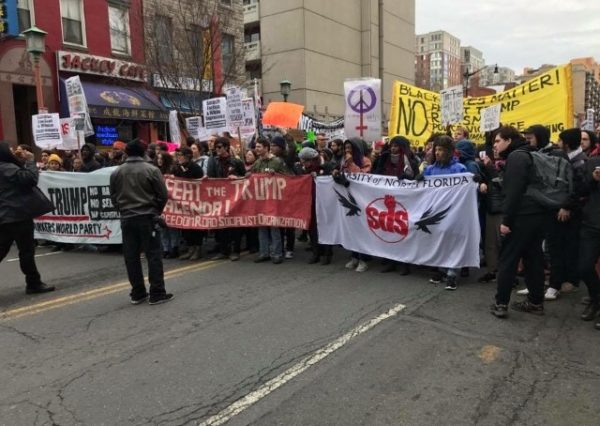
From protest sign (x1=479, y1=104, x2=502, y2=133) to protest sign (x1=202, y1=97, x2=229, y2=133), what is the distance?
5.12 metres

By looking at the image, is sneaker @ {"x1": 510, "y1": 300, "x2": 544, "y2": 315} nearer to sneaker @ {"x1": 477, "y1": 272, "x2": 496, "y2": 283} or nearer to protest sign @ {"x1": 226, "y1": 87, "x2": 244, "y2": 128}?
sneaker @ {"x1": 477, "y1": 272, "x2": 496, "y2": 283}

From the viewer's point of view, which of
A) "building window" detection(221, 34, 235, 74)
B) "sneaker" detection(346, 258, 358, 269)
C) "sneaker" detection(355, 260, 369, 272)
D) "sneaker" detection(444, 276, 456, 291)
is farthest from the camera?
"building window" detection(221, 34, 235, 74)

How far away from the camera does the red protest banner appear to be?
26.5 feet

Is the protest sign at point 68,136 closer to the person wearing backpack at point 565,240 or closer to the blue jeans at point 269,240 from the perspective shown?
the blue jeans at point 269,240

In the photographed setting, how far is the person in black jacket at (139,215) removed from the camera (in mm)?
5930

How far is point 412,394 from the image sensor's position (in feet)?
11.8

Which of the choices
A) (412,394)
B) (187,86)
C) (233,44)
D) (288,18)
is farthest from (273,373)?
(288,18)

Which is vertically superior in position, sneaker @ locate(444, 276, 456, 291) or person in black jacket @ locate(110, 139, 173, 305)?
person in black jacket @ locate(110, 139, 173, 305)

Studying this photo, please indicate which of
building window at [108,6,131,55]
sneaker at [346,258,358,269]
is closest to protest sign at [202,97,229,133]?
sneaker at [346,258,358,269]

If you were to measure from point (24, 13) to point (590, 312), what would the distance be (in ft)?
61.5

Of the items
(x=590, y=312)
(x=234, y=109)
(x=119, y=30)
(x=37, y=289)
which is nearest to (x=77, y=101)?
(x=234, y=109)

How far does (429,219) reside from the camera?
6836 mm

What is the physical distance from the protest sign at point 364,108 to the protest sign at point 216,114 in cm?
292

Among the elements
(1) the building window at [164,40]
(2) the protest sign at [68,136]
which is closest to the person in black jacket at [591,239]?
(2) the protest sign at [68,136]
